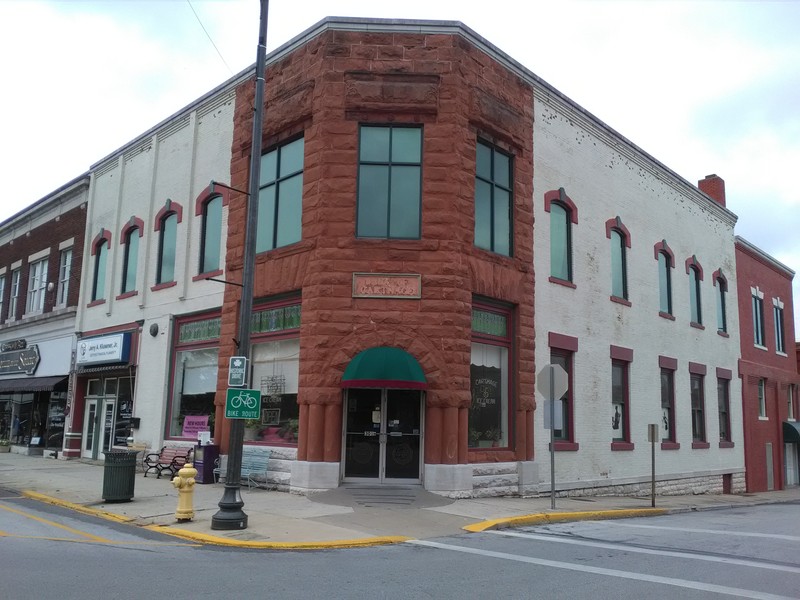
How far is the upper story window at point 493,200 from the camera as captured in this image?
658 inches

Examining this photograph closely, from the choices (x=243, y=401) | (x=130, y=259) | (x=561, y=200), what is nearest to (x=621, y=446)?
(x=561, y=200)

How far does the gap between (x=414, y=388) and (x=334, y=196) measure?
4620 mm

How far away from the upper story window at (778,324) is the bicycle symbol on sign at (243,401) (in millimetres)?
28589

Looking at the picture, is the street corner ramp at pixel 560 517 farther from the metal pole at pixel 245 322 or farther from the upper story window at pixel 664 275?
the upper story window at pixel 664 275

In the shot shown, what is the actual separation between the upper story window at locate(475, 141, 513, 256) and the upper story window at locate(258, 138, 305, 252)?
13.8 feet

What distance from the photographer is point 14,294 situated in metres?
30.6

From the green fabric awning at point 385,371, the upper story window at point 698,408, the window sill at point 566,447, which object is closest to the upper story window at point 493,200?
the green fabric awning at point 385,371

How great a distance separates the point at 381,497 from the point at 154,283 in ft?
36.7

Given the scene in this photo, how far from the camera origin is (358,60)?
52.4 ft

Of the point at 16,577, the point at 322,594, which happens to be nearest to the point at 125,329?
the point at 16,577

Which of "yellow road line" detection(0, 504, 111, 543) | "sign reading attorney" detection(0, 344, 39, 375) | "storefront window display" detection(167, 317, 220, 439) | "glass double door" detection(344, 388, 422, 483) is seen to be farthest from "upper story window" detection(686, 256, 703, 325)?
"sign reading attorney" detection(0, 344, 39, 375)

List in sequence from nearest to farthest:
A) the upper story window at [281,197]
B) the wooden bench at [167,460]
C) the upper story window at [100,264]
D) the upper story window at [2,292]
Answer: the upper story window at [281,197]
the wooden bench at [167,460]
the upper story window at [100,264]
the upper story window at [2,292]

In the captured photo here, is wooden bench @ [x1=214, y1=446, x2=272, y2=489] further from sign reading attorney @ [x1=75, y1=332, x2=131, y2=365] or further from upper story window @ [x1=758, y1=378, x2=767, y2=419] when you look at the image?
upper story window @ [x1=758, y1=378, x2=767, y2=419]

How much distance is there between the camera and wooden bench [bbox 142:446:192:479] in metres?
18.0
